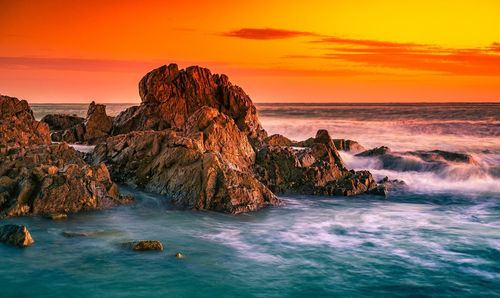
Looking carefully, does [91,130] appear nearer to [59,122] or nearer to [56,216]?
[59,122]

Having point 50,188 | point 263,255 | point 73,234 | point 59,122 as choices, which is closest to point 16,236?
point 73,234

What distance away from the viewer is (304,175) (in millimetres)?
24156

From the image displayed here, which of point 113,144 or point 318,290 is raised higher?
point 113,144

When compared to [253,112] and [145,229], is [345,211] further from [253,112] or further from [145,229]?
[253,112]

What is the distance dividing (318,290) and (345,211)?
8252 millimetres

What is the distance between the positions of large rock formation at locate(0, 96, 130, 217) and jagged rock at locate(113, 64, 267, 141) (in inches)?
597

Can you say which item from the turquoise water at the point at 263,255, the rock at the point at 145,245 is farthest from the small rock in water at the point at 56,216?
the rock at the point at 145,245

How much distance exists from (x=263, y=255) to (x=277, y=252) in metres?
0.47

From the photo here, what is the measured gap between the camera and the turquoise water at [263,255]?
12375 mm

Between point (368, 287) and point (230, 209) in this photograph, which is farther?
point (230, 209)

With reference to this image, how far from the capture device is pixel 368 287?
498 inches

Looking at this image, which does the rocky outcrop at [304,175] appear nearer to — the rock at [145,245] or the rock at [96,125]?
the rock at [145,245]

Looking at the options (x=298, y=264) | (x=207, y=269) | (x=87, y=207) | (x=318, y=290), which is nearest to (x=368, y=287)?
(x=318, y=290)

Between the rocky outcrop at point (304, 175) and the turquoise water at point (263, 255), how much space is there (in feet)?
9.77
